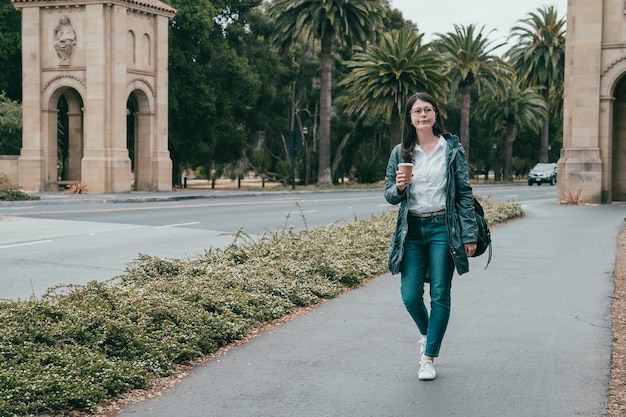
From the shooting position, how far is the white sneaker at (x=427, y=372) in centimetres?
618

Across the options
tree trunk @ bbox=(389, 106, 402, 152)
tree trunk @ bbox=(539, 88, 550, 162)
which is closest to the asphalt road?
tree trunk @ bbox=(389, 106, 402, 152)

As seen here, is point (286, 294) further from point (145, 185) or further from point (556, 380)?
point (145, 185)

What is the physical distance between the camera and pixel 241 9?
54.2 m

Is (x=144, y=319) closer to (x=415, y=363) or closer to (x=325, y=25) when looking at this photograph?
(x=415, y=363)

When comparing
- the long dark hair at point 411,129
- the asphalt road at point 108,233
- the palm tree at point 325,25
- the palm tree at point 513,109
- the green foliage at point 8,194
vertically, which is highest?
the palm tree at point 325,25

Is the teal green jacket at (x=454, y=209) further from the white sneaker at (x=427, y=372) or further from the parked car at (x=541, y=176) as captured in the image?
the parked car at (x=541, y=176)

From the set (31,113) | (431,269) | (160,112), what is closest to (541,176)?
(160,112)

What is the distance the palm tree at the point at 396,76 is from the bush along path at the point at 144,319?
4010cm

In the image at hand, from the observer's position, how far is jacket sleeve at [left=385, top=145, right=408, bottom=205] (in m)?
6.26

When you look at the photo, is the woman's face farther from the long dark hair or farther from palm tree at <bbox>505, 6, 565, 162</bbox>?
palm tree at <bbox>505, 6, 565, 162</bbox>

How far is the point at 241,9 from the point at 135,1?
15.7 metres

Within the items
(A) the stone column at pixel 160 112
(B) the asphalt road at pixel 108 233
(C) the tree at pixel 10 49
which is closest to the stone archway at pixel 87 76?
(A) the stone column at pixel 160 112

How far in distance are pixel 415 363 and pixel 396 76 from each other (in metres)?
44.5

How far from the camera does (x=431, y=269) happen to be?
6336 mm
